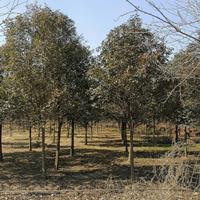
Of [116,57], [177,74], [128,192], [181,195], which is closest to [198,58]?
[177,74]

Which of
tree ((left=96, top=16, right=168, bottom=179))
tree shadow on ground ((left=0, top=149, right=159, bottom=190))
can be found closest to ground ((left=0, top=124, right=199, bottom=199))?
tree shadow on ground ((left=0, top=149, right=159, bottom=190))

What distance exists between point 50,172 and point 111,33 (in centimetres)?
865

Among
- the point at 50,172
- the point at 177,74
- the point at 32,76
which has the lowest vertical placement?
the point at 50,172

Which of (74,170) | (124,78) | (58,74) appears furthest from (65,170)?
(124,78)

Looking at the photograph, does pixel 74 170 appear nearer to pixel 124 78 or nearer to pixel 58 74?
pixel 58 74

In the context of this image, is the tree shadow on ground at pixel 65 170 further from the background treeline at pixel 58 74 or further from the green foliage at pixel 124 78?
the green foliage at pixel 124 78

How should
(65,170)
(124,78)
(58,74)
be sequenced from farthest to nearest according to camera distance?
(65,170), (58,74), (124,78)

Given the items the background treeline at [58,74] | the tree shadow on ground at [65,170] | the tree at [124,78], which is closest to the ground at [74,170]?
the tree shadow on ground at [65,170]

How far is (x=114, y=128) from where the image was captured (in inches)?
3076

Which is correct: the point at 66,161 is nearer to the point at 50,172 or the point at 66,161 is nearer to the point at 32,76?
the point at 50,172

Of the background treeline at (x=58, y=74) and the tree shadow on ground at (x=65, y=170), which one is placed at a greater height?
the background treeline at (x=58, y=74)

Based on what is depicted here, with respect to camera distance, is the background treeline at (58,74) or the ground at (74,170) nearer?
the ground at (74,170)

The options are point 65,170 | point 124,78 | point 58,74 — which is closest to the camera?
point 124,78

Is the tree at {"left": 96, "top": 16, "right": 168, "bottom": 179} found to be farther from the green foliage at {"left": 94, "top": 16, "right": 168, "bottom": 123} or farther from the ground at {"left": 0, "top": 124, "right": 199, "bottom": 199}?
the ground at {"left": 0, "top": 124, "right": 199, "bottom": 199}
